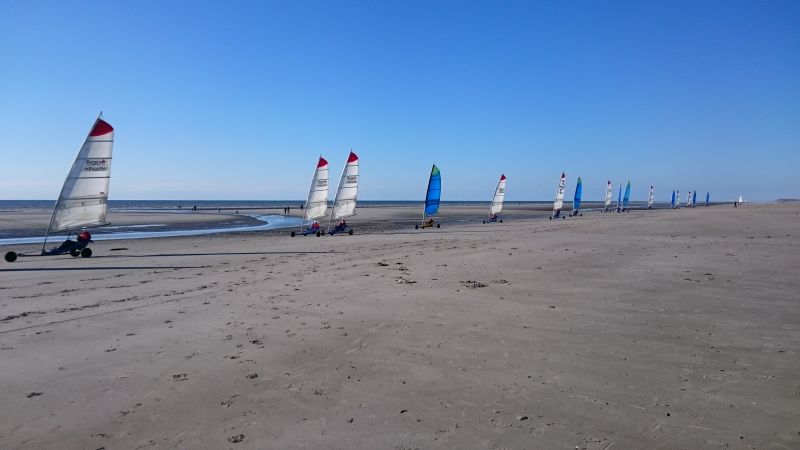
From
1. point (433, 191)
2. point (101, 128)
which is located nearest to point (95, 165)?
point (101, 128)

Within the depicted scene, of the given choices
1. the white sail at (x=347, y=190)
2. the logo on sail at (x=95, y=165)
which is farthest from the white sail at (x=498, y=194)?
the logo on sail at (x=95, y=165)

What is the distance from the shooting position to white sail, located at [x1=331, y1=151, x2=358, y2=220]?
34.8 metres

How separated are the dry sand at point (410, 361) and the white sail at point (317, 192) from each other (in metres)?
20.7

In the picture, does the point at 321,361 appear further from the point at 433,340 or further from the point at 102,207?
the point at 102,207

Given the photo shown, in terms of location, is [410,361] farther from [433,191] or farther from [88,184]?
[433,191]

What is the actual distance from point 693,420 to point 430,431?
2.62 m

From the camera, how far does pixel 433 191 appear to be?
137 ft

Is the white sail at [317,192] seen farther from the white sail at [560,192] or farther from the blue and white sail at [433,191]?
the white sail at [560,192]

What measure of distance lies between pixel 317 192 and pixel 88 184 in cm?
1540

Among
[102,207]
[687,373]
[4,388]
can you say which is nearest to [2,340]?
[4,388]

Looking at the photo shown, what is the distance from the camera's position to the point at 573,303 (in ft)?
31.9

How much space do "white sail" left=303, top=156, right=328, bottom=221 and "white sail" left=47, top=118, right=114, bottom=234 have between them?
46.3 feet

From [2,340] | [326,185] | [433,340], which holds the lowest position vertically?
[2,340]

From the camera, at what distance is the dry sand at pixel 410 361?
4.65 m
